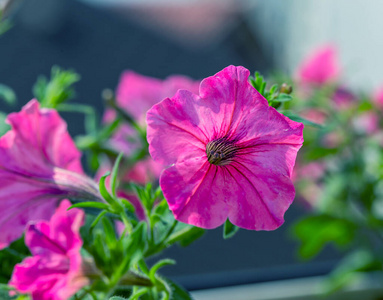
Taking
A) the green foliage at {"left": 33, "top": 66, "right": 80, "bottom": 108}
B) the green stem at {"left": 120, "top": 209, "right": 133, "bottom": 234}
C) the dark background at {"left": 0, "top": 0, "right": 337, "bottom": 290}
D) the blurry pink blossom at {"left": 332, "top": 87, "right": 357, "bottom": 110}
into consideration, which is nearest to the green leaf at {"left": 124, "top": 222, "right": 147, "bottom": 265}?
the green stem at {"left": 120, "top": 209, "right": 133, "bottom": 234}

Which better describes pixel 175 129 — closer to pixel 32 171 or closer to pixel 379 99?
pixel 32 171

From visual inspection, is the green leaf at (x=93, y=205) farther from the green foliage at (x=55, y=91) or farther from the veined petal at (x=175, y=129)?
the green foliage at (x=55, y=91)

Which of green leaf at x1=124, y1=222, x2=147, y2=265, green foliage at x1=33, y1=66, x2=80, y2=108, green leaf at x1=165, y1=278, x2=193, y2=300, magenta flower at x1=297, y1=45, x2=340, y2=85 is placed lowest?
magenta flower at x1=297, y1=45, x2=340, y2=85

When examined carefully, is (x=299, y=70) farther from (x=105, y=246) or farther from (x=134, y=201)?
(x=105, y=246)

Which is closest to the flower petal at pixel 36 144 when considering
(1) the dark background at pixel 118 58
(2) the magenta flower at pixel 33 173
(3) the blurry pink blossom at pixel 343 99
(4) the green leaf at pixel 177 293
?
(2) the magenta flower at pixel 33 173

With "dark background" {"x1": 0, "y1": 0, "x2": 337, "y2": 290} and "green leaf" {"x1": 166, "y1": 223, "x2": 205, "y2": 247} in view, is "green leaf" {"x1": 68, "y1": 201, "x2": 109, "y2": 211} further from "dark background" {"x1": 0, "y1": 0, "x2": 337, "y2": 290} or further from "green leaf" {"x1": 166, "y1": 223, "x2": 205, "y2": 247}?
"dark background" {"x1": 0, "y1": 0, "x2": 337, "y2": 290}

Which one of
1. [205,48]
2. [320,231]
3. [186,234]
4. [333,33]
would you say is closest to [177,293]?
[186,234]
